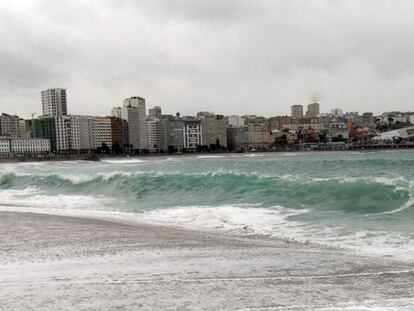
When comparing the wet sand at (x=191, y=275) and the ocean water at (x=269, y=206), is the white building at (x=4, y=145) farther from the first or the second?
the wet sand at (x=191, y=275)

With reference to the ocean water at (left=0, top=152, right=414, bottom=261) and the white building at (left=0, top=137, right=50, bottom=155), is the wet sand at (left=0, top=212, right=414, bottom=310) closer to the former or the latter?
the ocean water at (left=0, top=152, right=414, bottom=261)

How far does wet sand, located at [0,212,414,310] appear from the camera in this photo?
216 inches

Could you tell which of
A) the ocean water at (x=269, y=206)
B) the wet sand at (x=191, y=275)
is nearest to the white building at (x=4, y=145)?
the ocean water at (x=269, y=206)

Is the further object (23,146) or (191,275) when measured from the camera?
(23,146)

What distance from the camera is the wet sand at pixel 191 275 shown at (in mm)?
5477

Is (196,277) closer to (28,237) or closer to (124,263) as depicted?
(124,263)

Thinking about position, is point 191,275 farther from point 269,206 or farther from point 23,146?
point 23,146

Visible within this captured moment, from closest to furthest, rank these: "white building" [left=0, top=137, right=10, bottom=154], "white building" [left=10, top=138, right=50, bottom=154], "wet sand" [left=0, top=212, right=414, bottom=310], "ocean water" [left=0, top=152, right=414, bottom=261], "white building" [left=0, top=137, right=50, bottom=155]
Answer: "wet sand" [left=0, top=212, right=414, bottom=310], "ocean water" [left=0, top=152, right=414, bottom=261], "white building" [left=0, top=137, right=10, bottom=154], "white building" [left=0, top=137, right=50, bottom=155], "white building" [left=10, top=138, right=50, bottom=154]

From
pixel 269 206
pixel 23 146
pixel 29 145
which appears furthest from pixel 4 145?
pixel 269 206

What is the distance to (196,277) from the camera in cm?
666

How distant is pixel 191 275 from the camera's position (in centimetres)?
679

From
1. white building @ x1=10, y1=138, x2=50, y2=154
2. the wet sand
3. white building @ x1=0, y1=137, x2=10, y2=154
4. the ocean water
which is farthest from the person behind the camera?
white building @ x1=10, y1=138, x2=50, y2=154

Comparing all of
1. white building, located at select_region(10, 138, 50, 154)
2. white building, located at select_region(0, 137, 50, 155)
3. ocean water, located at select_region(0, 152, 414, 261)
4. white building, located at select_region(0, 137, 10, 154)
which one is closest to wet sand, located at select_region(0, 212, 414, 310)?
ocean water, located at select_region(0, 152, 414, 261)

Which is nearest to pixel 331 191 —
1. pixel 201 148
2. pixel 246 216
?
pixel 246 216
